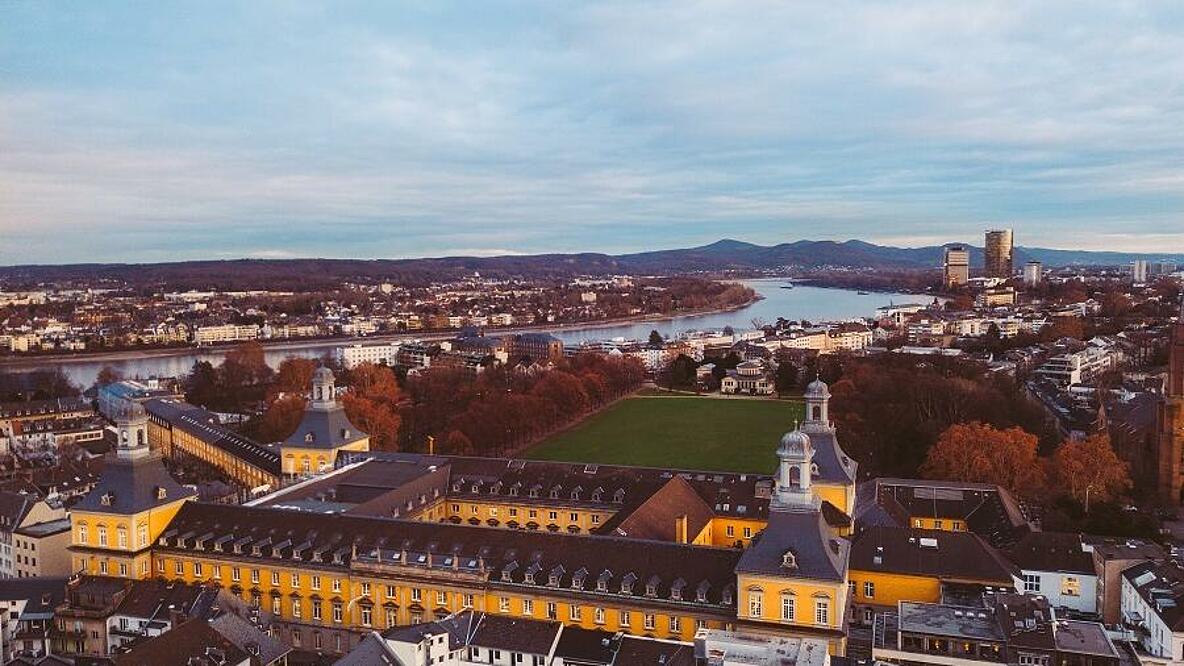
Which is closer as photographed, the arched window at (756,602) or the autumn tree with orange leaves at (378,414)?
the arched window at (756,602)

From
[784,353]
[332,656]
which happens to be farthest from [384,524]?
[784,353]

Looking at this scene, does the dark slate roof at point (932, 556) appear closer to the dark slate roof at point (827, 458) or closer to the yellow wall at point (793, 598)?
the dark slate roof at point (827, 458)

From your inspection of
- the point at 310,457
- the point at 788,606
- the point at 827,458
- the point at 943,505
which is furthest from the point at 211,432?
the point at 788,606

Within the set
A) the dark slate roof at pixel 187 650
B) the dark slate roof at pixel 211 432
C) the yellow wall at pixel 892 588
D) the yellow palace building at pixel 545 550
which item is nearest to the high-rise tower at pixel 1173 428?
the yellow palace building at pixel 545 550

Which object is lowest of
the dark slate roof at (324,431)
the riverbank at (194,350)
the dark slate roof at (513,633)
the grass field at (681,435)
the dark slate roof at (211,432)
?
the riverbank at (194,350)

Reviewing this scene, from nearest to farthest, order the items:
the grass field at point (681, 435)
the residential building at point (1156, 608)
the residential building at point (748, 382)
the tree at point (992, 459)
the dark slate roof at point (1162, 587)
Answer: the residential building at point (1156, 608)
the dark slate roof at point (1162, 587)
the tree at point (992, 459)
the grass field at point (681, 435)
the residential building at point (748, 382)

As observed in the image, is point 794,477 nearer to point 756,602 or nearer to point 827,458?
point 756,602

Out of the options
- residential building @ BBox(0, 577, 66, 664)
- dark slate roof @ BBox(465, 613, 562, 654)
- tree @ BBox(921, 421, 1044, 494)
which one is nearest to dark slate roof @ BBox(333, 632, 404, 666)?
dark slate roof @ BBox(465, 613, 562, 654)
